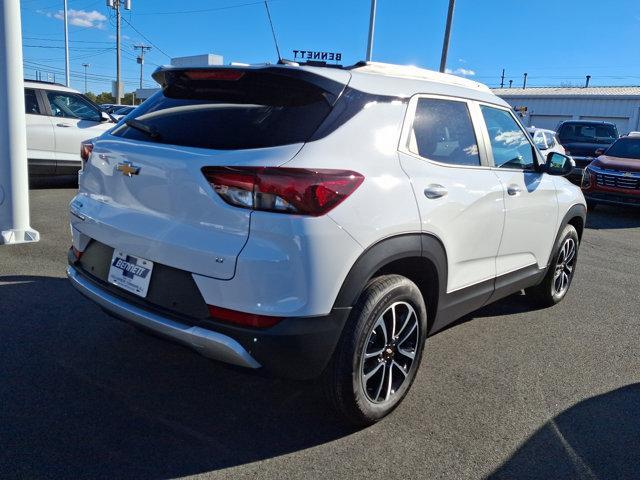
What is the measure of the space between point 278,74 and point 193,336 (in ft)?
4.26

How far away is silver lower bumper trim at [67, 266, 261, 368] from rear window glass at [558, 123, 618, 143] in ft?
55.1

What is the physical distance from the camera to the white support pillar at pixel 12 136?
577 centimetres

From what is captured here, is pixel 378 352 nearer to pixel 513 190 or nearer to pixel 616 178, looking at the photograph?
pixel 513 190

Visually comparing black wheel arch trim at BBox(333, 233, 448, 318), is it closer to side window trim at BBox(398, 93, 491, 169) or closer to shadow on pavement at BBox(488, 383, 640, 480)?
side window trim at BBox(398, 93, 491, 169)

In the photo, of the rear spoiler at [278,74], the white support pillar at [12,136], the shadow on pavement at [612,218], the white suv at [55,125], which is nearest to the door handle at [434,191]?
the rear spoiler at [278,74]

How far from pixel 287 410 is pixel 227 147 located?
1.48m

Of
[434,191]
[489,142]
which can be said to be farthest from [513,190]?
[434,191]

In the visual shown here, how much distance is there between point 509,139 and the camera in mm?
4133

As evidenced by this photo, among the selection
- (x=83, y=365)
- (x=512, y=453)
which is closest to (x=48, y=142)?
(x=83, y=365)

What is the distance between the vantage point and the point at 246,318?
244 cm

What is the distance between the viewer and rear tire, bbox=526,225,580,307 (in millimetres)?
4973

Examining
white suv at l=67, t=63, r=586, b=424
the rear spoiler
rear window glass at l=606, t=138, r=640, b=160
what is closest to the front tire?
white suv at l=67, t=63, r=586, b=424

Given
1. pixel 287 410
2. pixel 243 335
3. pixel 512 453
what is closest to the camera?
pixel 243 335

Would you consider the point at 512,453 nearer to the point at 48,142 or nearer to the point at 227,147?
the point at 227,147
